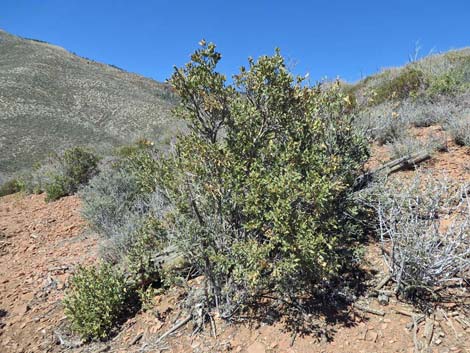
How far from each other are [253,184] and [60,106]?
31.4 m

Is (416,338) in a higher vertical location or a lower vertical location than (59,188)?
lower

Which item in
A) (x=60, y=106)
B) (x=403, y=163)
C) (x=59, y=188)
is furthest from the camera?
(x=60, y=106)

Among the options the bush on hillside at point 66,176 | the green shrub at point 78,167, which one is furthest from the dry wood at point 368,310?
the green shrub at point 78,167

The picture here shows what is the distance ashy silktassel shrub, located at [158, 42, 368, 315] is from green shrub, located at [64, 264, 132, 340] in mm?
881

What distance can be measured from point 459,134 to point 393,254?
313 centimetres

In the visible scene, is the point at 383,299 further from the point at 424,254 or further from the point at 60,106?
the point at 60,106

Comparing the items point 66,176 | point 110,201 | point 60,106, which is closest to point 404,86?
point 110,201

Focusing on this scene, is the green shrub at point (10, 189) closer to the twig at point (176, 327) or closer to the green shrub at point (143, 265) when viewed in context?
the green shrub at point (143, 265)

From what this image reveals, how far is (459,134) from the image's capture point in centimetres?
482

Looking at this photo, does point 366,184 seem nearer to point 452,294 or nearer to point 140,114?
point 452,294

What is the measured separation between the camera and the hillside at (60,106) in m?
23.4

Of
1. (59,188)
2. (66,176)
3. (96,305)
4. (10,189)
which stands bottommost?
(96,305)

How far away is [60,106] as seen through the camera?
29.5 m

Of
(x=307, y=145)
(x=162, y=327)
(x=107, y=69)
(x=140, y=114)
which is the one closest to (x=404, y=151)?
(x=307, y=145)
